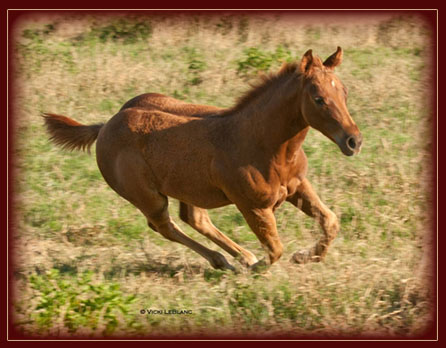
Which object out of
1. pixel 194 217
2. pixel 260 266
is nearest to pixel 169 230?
pixel 194 217

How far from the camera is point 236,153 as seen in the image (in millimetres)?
6938

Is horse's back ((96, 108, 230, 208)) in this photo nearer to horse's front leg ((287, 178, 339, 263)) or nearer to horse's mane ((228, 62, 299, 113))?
horse's mane ((228, 62, 299, 113))

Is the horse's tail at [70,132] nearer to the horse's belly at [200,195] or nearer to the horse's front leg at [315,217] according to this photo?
the horse's belly at [200,195]

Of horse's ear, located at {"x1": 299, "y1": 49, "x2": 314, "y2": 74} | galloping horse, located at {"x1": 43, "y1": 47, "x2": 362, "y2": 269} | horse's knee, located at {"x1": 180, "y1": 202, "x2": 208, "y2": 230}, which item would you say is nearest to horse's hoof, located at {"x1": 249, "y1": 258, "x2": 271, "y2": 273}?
galloping horse, located at {"x1": 43, "y1": 47, "x2": 362, "y2": 269}

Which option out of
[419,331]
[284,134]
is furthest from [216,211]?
[419,331]

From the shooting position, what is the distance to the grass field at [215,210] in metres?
6.42

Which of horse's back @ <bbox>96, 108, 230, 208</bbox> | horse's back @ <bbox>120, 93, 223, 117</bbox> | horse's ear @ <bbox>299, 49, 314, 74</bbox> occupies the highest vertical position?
horse's ear @ <bbox>299, 49, 314, 74</bbox>

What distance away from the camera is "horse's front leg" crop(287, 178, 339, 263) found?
726cm

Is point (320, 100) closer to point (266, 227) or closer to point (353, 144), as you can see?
point (353, 144)

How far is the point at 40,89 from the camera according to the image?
11.7 meters

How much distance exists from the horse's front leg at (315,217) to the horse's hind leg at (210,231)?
0.48m

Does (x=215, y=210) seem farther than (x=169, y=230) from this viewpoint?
Yes

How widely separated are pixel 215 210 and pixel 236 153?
1.93 metres

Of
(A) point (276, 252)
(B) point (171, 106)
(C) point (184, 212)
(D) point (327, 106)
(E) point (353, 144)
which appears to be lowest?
(A) point (276, 252)
